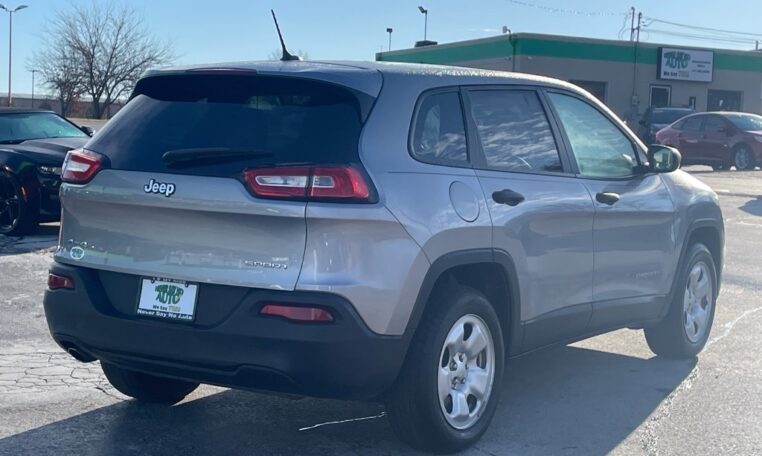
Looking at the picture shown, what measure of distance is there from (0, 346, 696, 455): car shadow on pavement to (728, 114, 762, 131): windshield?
879 inches

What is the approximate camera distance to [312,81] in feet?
14.6

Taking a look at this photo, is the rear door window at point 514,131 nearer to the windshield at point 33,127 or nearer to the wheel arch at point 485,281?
the wheel arch at point 485,281

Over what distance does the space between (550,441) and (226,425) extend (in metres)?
1.61

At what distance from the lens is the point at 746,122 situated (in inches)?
1073

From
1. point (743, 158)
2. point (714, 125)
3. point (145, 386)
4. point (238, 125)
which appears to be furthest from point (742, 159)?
point (238, 125)

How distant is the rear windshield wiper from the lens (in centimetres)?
429

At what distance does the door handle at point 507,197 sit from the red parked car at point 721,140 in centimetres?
2307

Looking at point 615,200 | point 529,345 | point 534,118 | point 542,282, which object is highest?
point 534,118

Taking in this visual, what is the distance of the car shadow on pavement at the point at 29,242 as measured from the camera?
35.6 feet

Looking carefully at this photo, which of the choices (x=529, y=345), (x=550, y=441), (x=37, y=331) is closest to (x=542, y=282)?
(x=529, y=345)

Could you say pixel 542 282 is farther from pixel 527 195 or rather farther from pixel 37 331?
pixel 37 331

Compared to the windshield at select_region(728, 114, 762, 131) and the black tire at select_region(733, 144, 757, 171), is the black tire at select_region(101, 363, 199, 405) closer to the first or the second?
the black tire at select_region(733, 144, 757, 171)

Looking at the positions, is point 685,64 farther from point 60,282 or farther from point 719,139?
point 60,282

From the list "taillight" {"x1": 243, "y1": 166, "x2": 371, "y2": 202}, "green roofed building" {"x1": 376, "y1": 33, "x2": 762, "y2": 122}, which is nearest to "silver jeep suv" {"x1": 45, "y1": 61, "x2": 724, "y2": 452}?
"taillight" {"x1": 243, "y1": 166, "x2": 371, "y2": 202}
